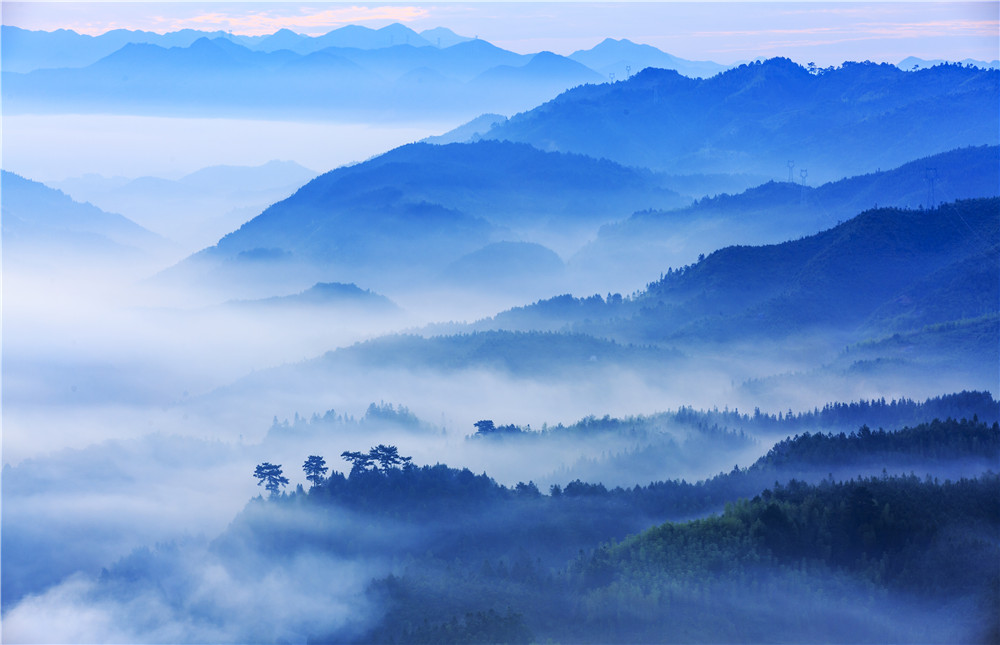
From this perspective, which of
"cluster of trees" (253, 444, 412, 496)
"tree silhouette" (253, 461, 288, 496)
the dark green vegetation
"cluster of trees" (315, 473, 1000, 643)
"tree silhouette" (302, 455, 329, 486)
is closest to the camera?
"cluster of trees" (315, 473, 1000, 643)

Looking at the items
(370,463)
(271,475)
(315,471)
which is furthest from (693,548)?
(271,475)

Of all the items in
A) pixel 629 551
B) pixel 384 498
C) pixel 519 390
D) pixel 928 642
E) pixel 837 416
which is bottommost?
pixel 928 642

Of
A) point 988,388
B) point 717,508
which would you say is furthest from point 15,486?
point 988,388

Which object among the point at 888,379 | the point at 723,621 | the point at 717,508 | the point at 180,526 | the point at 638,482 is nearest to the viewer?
the point at 723,621

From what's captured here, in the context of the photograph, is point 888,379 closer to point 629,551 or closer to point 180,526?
point 629,551

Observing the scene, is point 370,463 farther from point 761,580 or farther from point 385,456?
point 761,580

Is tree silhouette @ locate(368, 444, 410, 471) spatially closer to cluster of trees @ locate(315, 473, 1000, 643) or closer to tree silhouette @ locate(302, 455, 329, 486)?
tree silhouette @ locate(302, 455, 329, 486)

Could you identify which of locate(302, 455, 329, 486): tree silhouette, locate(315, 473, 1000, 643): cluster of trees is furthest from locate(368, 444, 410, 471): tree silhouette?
locate(315, 473, 1000, 643): cluster of trees

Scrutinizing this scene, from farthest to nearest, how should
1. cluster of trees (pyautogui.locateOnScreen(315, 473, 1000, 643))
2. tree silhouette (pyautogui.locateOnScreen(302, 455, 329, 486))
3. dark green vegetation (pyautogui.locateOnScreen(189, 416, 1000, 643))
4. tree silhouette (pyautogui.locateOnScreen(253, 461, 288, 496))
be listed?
tree silhouette (pyautogui.locateOnScreen(253, 461, 288, 496)) → tree silhouette (pyautogui.locateOnScreen(302, 455, 329, 486)) → dark green vegetation (pyautogui.locateOnScreen(189, 416, 1000, 643)) → cluster of trees (pyautogui.locateOnScreen(315, 473, 1000, 643))

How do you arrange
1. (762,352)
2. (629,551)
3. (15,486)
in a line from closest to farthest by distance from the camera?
1. (629,551)
2. (15,486)
3. (762,352)
